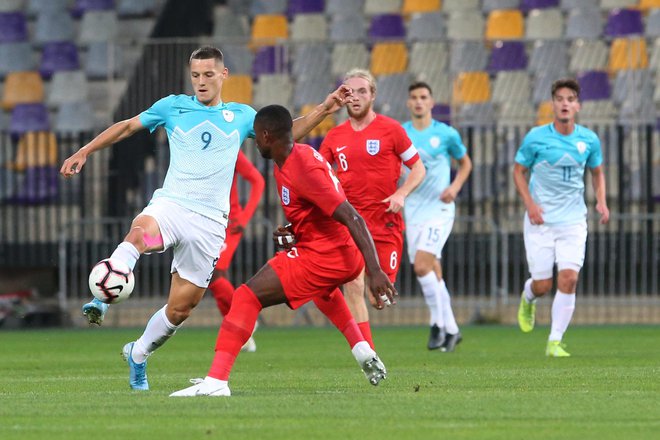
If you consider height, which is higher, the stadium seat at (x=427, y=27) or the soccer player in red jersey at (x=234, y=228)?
the stadium seat at (x=427, y=27)

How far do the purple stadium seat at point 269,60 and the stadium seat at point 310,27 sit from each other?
4.09 feet

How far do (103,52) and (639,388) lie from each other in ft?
57.8

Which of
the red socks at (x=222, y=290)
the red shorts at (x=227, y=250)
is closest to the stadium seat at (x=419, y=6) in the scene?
the red shorts at (x=227, y=250)

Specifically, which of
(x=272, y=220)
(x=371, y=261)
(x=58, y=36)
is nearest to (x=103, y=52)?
(x=58, y=36)

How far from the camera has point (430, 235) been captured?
15.2m

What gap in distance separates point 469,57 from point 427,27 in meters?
1.64

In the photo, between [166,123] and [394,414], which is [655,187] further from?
[394,414]

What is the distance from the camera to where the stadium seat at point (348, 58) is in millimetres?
23852

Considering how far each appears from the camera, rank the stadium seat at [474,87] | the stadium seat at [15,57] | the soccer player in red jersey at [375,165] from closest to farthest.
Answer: the soccer player in red jersey at [375,165] < the stadium seat at [474,87] < the stadium seat at [15,57]

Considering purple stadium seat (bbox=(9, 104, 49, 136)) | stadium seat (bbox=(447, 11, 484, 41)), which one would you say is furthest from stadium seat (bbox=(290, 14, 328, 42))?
purple stadium seat (bbox=(9, 104, 49, 136))

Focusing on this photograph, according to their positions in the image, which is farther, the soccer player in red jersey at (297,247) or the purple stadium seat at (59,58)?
the purple stadium seat at (59,58)

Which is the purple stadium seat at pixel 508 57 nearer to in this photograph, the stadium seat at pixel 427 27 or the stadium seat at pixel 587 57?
the stadium seat at pixel 587 57

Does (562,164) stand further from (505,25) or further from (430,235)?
(505,25)

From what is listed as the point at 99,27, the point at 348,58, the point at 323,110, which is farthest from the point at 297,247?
the point at 99,27
